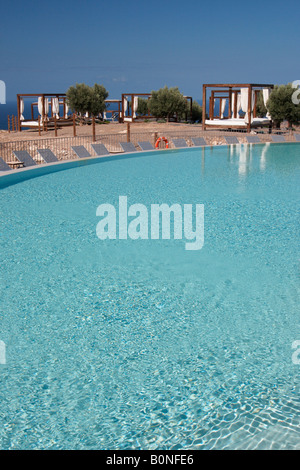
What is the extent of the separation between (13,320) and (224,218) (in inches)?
196

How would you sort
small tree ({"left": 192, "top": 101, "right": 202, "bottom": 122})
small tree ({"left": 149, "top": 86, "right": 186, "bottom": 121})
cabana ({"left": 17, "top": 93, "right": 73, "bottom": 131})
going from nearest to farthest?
cabana ({"left": 17, "top": 93, "right": 73, "bottom": 131}), small tree ({"left": 149, "top": 86, "right": 186, "bottom": 121}), small tree ({"left": 192, "top": 101, "right": 202, "bottom": 122})

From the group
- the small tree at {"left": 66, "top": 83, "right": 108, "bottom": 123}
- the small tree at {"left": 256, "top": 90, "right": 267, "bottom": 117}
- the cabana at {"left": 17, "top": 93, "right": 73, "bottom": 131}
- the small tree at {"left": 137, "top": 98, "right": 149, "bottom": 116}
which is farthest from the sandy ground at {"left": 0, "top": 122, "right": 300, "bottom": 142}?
the small tree at {"left": 137, "top": 98, "right": 149, "bottom": 116}

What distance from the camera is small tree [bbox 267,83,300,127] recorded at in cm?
2505

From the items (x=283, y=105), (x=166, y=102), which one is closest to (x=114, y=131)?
(x=166, y=102)

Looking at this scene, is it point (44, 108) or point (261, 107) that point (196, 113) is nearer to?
point (261, 107)

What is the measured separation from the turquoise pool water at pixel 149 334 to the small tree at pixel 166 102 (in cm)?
2650

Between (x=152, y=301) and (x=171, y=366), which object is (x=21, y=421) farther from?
(x=152, y=301)

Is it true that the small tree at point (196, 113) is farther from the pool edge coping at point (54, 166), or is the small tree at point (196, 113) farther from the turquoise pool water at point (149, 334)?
the turquoise pool water at point (149, 334)

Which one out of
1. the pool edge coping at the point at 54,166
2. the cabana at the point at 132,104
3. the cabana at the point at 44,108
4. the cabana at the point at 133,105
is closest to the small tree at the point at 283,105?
the pool edge coping at the point at 54,166

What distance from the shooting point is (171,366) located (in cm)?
407

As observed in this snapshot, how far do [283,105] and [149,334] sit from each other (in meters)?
23.2

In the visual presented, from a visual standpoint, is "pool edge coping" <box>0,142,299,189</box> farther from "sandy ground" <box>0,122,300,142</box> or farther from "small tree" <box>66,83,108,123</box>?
"small tree" <box>66,83,108,123</box>

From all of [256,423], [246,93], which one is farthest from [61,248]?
[246,93]

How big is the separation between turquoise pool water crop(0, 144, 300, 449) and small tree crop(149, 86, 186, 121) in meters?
26.5
